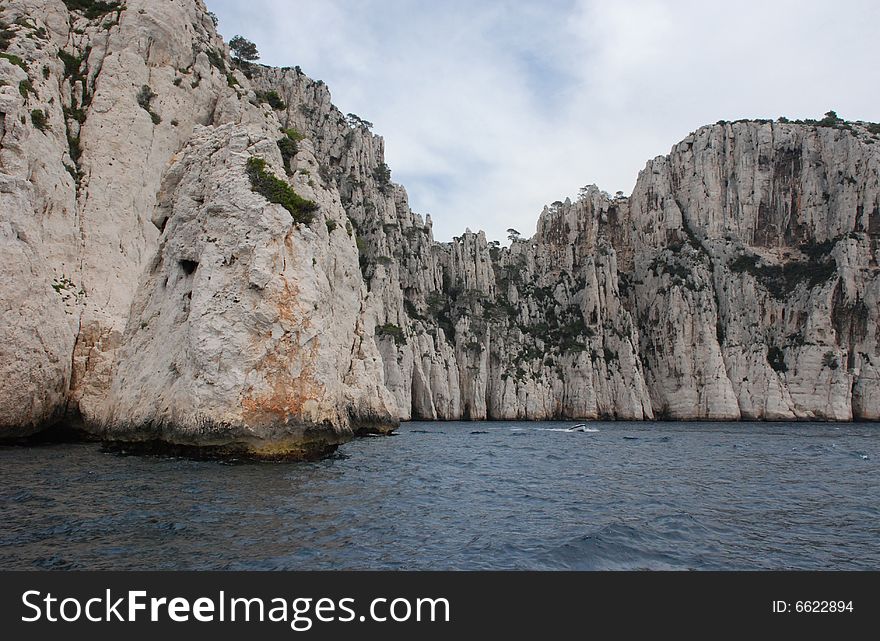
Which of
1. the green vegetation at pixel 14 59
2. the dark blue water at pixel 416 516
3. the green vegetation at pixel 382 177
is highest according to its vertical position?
the green vegetation at pixel 382 177

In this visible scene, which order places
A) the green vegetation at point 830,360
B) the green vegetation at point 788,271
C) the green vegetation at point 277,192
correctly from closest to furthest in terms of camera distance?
the green vegetation at point 277,192
the green vegetation at point 830,360
the green vegetation at point 788,271

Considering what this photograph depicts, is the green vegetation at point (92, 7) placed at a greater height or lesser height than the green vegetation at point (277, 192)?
greater

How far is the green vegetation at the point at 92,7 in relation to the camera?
4916cm

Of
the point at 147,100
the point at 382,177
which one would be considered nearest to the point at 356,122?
the point at 382,177

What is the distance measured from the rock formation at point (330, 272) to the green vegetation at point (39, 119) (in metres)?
0.23

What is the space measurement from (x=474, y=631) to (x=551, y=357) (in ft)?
321

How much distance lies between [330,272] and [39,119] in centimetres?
2181

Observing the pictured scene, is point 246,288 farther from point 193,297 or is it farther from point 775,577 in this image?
point 775,577

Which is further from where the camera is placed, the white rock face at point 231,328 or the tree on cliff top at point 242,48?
the tree on cliff top at point 242,48

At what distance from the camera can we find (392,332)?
8244cm

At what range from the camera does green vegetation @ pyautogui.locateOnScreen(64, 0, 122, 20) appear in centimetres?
4916

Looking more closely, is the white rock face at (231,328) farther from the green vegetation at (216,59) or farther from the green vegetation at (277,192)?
the green vegetation at (216,59)

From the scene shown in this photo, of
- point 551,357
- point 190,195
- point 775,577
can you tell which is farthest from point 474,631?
point 551,357

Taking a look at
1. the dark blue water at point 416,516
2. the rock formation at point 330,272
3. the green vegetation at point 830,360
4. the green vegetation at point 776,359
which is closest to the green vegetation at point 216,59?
the rock formation at point 330,272
